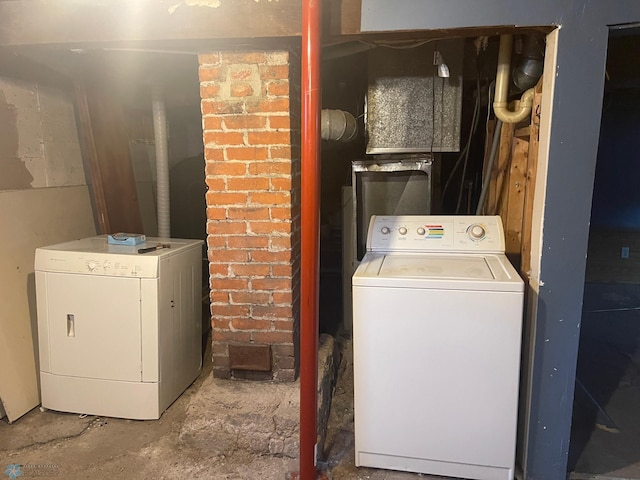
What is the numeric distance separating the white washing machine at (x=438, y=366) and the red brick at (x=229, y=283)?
2.06ft

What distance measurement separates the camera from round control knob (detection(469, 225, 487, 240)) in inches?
83.8

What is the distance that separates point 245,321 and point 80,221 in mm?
1278

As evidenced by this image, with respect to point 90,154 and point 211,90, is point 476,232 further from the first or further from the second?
point 90,154

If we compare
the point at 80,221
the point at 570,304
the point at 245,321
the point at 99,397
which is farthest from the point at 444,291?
the point at 80,221

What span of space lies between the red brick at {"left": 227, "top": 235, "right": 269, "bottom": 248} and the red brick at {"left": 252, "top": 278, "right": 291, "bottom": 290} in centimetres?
17

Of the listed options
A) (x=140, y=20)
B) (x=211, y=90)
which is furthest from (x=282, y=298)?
(x=140, y=20)

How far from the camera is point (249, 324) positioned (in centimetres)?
225

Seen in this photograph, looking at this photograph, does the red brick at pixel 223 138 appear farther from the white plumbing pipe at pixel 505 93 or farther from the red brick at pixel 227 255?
the white plumbing pipe at pixel 505 93

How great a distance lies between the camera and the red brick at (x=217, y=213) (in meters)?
2.16

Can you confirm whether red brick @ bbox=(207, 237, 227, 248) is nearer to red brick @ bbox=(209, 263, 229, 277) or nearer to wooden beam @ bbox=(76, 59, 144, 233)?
red brick @ bbox=(209, 263, 229, 277)

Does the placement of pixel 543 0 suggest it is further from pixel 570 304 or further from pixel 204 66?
pixel 204 66

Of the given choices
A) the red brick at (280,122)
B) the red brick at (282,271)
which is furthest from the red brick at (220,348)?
the red brick at (280,122)

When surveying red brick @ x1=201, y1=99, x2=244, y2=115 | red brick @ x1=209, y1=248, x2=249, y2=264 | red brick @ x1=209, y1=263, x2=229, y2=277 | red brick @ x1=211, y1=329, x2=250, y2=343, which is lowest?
red brick @ x1=211, y1=329, x2=250, y2=343

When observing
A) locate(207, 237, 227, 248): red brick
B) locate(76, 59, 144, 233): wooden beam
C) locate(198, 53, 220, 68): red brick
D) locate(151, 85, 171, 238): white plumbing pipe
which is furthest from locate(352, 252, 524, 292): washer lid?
locate(76, 59, 144, 233): wooden beam
